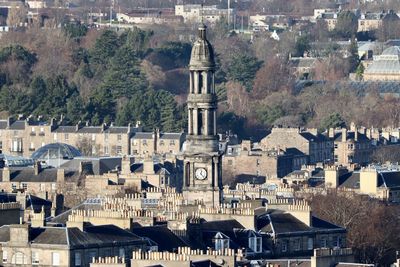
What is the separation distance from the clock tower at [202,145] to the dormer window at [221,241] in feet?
32.0

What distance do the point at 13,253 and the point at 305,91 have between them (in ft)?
331

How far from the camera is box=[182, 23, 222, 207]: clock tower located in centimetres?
8988

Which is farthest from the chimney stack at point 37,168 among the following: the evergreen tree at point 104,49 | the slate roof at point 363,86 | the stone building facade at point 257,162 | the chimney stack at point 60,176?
the slate roof at point 363,86

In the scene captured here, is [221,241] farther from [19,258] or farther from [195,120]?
[195,120]

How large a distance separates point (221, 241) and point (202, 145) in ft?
40.2

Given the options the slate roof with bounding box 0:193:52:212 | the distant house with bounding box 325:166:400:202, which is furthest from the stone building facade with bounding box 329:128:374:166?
the slate roof with bounding box 0:193:52:212

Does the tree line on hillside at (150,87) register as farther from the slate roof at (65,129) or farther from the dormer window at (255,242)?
the dormer window at (255,242)

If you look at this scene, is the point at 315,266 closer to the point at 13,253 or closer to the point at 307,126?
the point at 13,253

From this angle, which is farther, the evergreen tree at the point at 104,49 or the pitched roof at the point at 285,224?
the evergreen tree at the point at 104,49

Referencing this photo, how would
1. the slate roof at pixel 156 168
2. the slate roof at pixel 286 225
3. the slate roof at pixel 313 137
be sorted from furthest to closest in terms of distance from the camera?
the slate roof at pixel 313 137, the slate roof at pixel 156 168, the slate roof at pixel 286 225

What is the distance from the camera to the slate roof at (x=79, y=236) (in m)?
74.9

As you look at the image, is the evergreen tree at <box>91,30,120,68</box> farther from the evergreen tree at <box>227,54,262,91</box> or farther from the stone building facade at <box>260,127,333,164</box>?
the stone building facade at <box>260,127,333,164</box>

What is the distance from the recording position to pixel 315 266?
2844 inches

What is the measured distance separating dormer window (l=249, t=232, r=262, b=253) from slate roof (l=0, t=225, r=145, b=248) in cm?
432
